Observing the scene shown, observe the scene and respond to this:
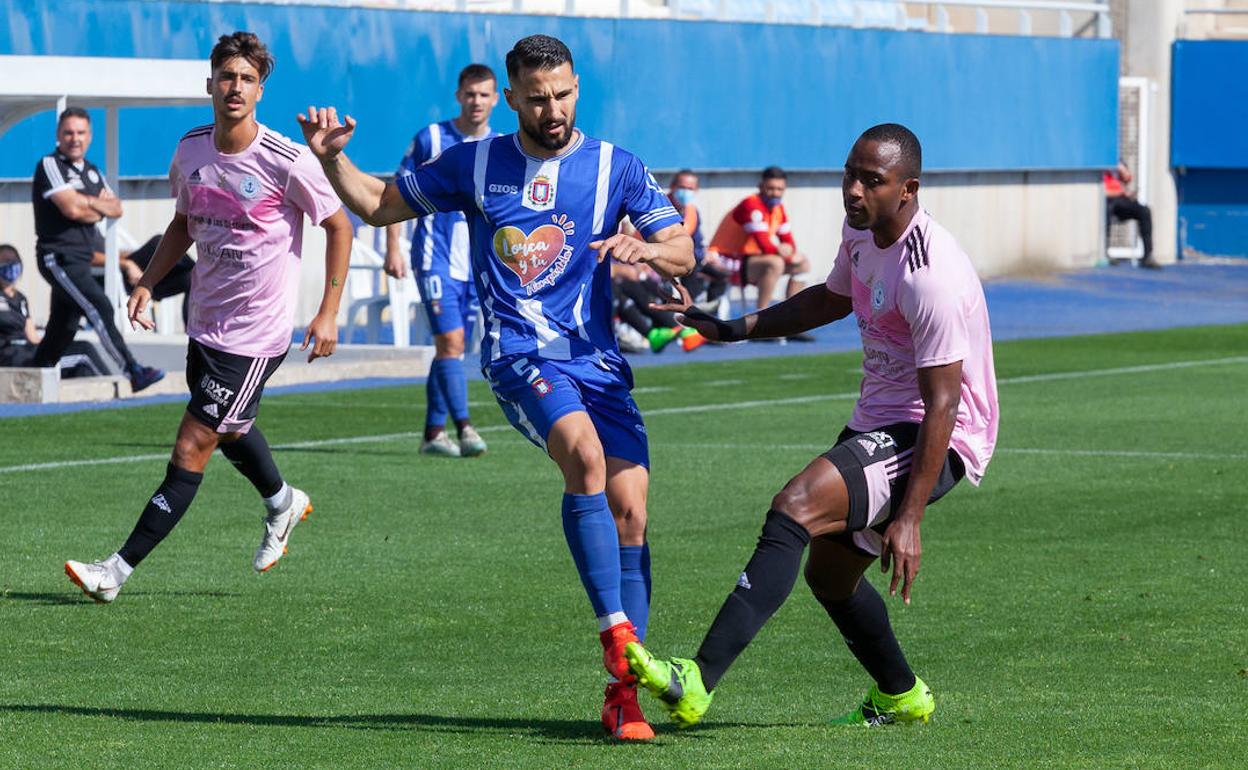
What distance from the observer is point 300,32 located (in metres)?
25.5

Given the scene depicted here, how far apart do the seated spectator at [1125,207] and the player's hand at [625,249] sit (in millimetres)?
35120

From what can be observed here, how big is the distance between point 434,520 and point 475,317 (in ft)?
36.4

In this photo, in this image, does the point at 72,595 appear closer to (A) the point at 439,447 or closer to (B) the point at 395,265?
(A) the point at 439,447

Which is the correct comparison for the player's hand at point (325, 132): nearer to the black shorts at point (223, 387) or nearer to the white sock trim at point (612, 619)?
the white sock trim at point (612, 619)

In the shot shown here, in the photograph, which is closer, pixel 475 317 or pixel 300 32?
pixel 475 317

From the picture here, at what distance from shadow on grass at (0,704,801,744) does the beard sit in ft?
5.65

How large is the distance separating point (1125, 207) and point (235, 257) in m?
33.3

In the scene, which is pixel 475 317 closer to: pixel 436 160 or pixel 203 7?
pixel 203 7

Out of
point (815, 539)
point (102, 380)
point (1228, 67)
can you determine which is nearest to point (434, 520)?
point (815, 539)

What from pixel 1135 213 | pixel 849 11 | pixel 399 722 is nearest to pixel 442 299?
pixel 399 722

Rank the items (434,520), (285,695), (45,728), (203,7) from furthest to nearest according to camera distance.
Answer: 1. (203,7)
2. (434,520)
3. (285,695)
4. (45,728)

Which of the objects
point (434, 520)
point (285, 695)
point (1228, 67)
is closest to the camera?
point (285, 695)

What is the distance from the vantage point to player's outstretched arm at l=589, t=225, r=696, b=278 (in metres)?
6.64

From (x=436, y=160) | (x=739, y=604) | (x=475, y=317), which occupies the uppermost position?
(x=436, y=160)
